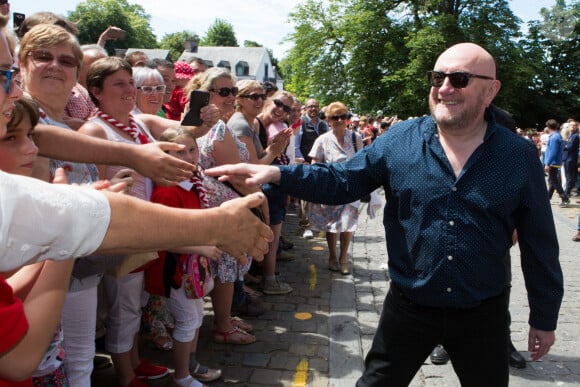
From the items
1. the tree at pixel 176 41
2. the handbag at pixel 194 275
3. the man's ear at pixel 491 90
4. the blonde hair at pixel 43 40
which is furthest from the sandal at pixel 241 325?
the tree at pixel 176 41

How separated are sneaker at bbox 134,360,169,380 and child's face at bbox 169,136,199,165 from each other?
1.57 meters

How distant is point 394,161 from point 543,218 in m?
0.80

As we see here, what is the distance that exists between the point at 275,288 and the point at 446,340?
2971 millimetres

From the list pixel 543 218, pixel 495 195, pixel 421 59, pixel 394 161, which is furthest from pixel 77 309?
pixel 421 59

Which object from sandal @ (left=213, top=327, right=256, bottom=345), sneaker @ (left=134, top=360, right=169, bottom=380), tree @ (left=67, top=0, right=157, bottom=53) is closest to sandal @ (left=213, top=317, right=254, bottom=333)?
sandal @ (left=213, top=327, right=256, bottom=345)

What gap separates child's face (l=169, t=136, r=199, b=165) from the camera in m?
3.11

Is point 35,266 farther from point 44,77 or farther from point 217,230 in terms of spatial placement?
point 44,77

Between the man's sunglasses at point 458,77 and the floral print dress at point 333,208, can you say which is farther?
the floral print dress at point 333,208

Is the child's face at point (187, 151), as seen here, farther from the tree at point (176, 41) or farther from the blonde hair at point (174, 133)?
the tree at point (176, 41)

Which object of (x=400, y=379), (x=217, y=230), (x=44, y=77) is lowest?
(x=400, y=379)

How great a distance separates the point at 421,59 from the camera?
86.3ft

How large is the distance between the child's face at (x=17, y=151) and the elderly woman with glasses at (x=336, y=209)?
427 centimetres

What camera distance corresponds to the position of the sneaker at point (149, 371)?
346 centimetres

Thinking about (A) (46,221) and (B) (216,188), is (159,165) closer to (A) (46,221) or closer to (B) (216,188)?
(A) (46,221)
